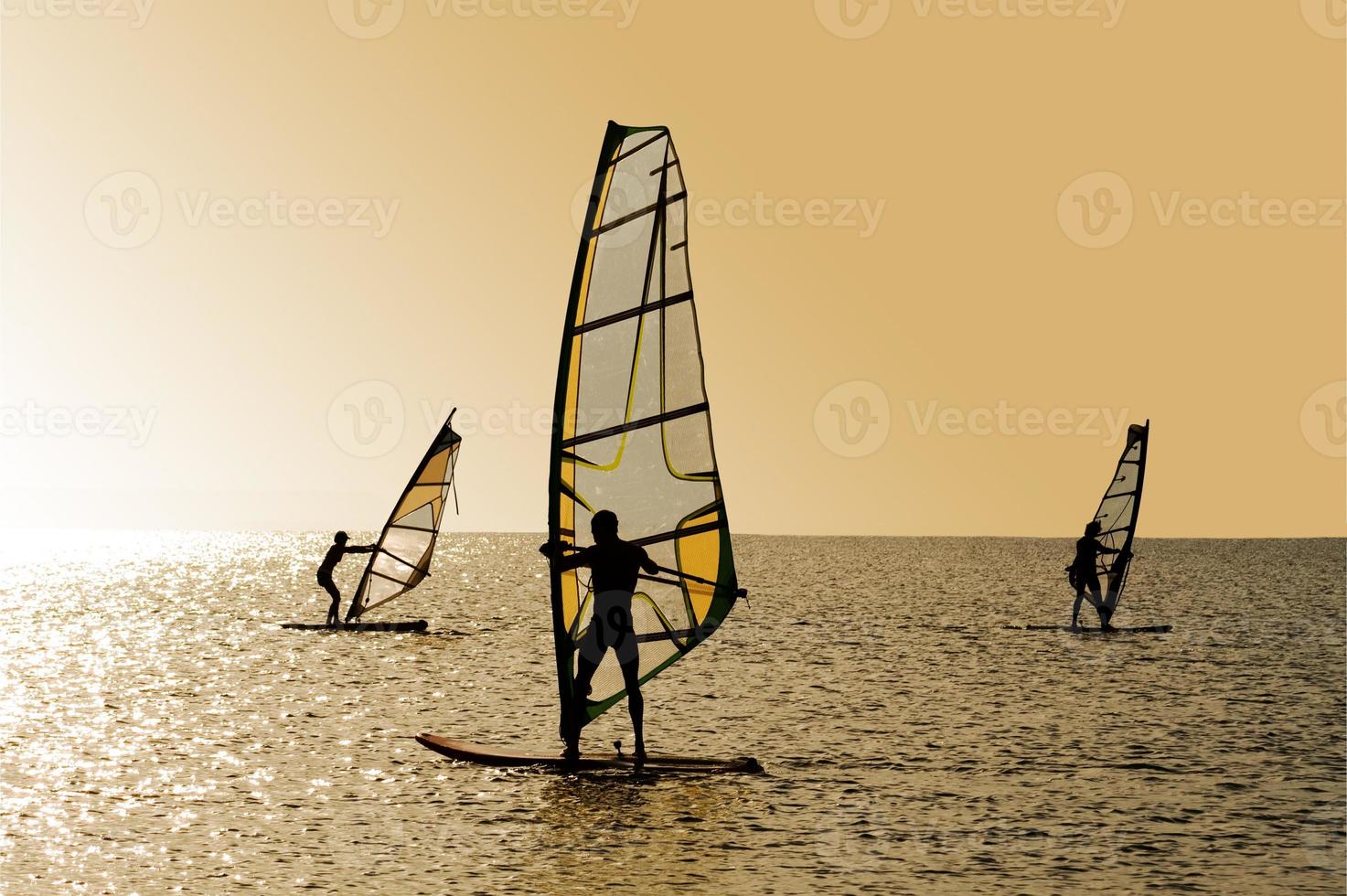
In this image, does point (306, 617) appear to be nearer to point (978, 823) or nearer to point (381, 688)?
point (381, 688)

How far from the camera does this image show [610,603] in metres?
10.8

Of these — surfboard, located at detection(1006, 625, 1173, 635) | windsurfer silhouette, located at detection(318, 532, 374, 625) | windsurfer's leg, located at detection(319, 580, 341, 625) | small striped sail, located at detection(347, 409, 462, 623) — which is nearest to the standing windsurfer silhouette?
windsurfer silhouette, located at detection(318, 532, 374, 625)

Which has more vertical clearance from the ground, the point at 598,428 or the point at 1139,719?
the point at 598,428

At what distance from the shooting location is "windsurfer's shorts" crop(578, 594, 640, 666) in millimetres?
10875

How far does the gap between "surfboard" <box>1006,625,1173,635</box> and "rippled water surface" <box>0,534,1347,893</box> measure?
122cm

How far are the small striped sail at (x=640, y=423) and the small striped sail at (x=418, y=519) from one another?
39.8 feet

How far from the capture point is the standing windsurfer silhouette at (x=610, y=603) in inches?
424

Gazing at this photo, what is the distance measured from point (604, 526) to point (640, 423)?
3.14 feet

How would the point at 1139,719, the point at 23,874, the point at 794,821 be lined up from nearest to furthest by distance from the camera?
the point at 23,874
the point at 794,821
the point at 1139,719

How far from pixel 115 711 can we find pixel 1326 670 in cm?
1494

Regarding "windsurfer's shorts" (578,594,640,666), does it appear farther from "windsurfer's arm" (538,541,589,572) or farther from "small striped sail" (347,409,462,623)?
"small striped sail" (347,409,462,623)

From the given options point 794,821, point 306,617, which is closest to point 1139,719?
point 794,821

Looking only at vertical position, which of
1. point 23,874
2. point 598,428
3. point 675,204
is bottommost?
point 23,874

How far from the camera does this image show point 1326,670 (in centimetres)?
2112
